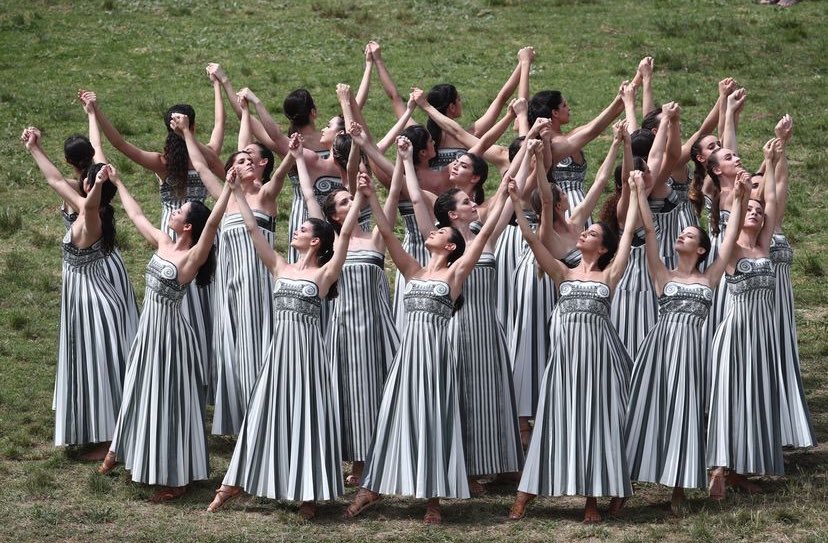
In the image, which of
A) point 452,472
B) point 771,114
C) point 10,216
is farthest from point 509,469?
point 771,114

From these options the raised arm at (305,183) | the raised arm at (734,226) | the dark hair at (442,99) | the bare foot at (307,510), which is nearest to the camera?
the bare foot at (307,510)

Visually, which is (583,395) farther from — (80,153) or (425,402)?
(80,153)

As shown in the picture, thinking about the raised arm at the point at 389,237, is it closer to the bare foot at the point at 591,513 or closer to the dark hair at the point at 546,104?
the bare foot at the point at 591,513

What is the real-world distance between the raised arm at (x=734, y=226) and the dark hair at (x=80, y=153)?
4812 millimetres

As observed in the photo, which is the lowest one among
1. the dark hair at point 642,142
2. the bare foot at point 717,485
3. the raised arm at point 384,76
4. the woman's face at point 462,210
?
the bare foot at point 717,485

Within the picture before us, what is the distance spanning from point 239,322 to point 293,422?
2.14 meters

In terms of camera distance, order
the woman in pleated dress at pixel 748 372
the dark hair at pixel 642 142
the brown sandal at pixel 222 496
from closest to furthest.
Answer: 1. the brown sandal at pixel 222 496
2. the woman in pleated dress at pixel 748 372
3. the dark hair at pixel 642 142

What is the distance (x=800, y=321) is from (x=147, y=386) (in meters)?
7.07

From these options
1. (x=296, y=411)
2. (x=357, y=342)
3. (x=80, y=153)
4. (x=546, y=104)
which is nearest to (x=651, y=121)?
(x=546, y=104)

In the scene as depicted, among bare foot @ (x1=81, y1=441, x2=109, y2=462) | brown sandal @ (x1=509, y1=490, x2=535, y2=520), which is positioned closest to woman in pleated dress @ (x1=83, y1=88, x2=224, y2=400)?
bare foot @ (x1=81, y1=441, x2=109, y2=462)

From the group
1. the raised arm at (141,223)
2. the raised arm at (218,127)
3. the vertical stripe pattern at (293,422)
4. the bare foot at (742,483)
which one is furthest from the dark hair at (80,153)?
the bare foot at (742,483)

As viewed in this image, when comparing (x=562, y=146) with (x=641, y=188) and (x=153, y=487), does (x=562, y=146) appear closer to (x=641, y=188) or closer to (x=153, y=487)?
(x=641, y=188)

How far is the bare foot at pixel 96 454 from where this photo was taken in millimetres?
11852

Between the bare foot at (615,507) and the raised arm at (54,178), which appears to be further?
the raised arm at (54,178)
